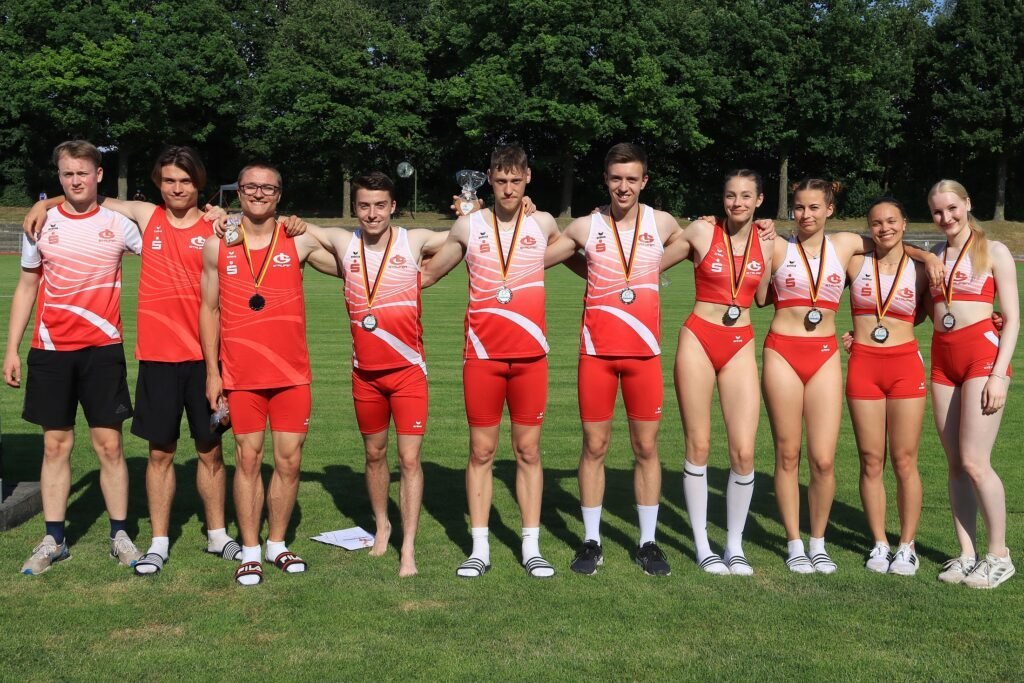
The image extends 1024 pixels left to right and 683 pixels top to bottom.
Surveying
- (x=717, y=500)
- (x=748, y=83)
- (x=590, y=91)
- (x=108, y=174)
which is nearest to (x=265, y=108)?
(x=108, y=174)

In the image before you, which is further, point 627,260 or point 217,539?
point 217,539

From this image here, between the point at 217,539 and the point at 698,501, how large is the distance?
2825mm

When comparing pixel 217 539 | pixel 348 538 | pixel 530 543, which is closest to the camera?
pixel 530 543

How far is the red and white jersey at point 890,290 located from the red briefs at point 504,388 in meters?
1.84

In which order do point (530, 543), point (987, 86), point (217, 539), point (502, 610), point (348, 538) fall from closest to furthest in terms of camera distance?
point (502, 610)
point (530, 543)
point (217, 539)
point (348, 538)
point (987, 86)

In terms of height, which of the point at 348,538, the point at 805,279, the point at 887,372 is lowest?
the point at 348,538

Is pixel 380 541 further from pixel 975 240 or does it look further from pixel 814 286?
pixel 975 240

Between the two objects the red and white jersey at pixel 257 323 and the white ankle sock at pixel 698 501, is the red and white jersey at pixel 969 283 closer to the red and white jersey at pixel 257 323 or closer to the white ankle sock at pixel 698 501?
the white ankle sock at pixel 698 501

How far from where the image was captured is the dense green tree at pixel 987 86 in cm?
5328

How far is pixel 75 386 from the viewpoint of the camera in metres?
6.14

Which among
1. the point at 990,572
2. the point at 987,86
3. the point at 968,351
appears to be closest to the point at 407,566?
the point at 990,572

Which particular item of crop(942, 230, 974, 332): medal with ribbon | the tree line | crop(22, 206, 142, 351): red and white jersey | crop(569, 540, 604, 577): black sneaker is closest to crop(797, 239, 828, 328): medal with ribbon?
crop(942, 230, 974, 332): medal with ribbon

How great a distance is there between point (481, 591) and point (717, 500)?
8.95ft

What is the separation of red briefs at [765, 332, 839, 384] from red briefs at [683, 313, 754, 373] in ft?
0.76
